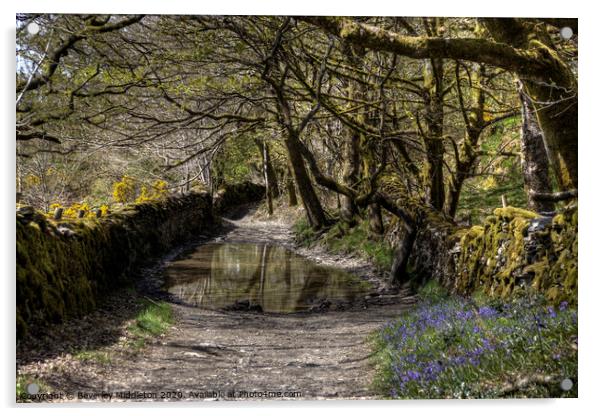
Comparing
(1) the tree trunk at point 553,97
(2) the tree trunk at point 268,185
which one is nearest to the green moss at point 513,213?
(1) the tree trunk at point 553,97

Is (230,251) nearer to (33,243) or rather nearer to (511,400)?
(33,243)

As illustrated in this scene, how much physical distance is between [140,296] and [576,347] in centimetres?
568

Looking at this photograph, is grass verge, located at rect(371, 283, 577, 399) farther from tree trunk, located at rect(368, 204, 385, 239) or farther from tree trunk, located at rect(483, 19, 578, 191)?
tree trunk, located at rect(368, 204, 385, 239)

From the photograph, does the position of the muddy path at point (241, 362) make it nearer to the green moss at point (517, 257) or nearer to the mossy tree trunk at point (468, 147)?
the green moss at point (517, 257)

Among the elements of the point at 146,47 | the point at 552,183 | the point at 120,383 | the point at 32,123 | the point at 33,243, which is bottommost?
the point at 120,383

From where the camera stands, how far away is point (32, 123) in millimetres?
6152

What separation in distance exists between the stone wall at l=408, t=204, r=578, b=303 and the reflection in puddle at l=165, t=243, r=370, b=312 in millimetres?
1295

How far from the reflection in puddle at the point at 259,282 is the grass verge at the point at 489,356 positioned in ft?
9.97

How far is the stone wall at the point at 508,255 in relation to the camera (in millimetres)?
5637

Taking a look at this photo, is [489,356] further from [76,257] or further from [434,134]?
[434,134]

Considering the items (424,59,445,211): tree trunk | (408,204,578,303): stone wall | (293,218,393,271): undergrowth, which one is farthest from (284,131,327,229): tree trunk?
(408,204,578,303): stone wall

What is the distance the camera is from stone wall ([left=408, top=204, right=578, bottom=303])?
5637 mm

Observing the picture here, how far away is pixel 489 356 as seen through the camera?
4.77 meters
